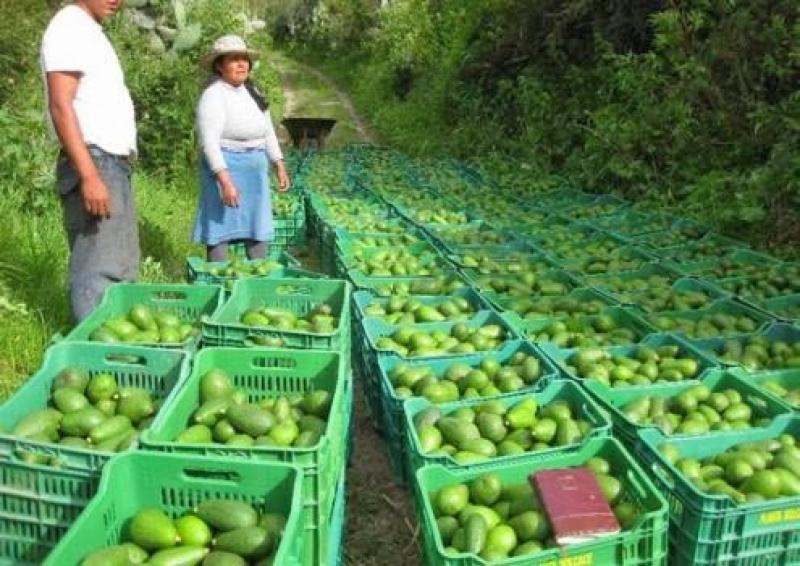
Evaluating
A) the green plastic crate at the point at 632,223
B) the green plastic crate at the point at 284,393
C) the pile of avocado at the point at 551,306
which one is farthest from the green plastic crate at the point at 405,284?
the green plastic crate at the point at 632,223

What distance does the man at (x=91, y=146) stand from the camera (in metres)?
3.63

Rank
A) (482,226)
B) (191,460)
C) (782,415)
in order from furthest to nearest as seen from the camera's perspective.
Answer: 1. (482,226)
2. (782,415)
3. (191,460)

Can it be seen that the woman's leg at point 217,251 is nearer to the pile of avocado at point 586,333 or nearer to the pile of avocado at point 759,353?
the pile of avocado at point 586,333

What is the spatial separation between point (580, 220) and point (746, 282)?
2.23 meters

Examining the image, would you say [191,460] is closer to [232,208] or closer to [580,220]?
[232,208]

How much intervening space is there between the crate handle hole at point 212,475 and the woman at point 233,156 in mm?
2868

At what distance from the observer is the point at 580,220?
24.0 feet

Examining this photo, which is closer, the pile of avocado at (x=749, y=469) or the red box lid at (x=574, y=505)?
the red box lid at (x=574, y=505)

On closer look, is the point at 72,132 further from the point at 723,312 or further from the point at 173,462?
the point at 723,312

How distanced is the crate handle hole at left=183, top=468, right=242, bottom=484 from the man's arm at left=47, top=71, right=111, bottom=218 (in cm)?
191

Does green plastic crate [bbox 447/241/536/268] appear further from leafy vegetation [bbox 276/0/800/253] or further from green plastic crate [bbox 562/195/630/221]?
leafy vegetation [bbox 276/0/800/253]

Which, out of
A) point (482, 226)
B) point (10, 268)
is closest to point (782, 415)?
point (482, 226)

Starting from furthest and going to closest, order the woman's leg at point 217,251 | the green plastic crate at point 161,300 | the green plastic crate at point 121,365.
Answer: the woman's leg at point 217,251 → the green plastic crate at point 161,300 → the green plastic crate at point 121,365

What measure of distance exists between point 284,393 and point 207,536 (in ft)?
3.58
